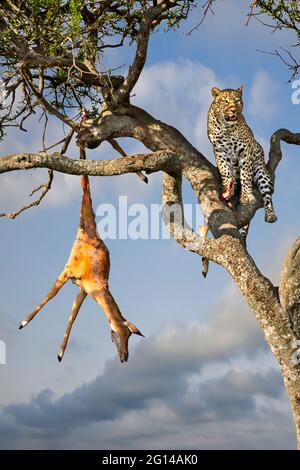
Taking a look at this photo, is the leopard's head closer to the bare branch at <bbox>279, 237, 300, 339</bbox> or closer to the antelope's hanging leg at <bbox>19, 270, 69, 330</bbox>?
the bare branch at <bbox>279, 237, 300, 339</bbox>

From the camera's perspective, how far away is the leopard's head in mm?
11320

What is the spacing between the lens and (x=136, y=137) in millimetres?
10656

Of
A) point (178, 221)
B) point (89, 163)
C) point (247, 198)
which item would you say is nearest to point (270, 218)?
point (247, 198)

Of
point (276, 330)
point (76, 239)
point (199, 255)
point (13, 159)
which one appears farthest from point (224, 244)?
point (13, 159)

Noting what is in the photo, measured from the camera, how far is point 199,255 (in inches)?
394

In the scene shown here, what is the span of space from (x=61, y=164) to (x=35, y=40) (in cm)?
215

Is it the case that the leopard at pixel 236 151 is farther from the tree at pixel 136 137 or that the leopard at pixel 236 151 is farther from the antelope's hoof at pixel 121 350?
the antelope's hoof at pixel 121 350

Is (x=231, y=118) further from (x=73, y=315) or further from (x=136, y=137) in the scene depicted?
(x=73, y=315)

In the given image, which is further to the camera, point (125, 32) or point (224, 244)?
point (125, 32)

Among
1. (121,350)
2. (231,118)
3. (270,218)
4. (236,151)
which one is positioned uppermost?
(231,118)

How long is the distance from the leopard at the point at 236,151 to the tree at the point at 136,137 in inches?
7.0

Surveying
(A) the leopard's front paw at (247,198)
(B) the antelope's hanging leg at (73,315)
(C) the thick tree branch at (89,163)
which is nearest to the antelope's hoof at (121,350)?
(B) the antelope's hanging leg at (73,315)

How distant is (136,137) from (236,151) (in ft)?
5.22
